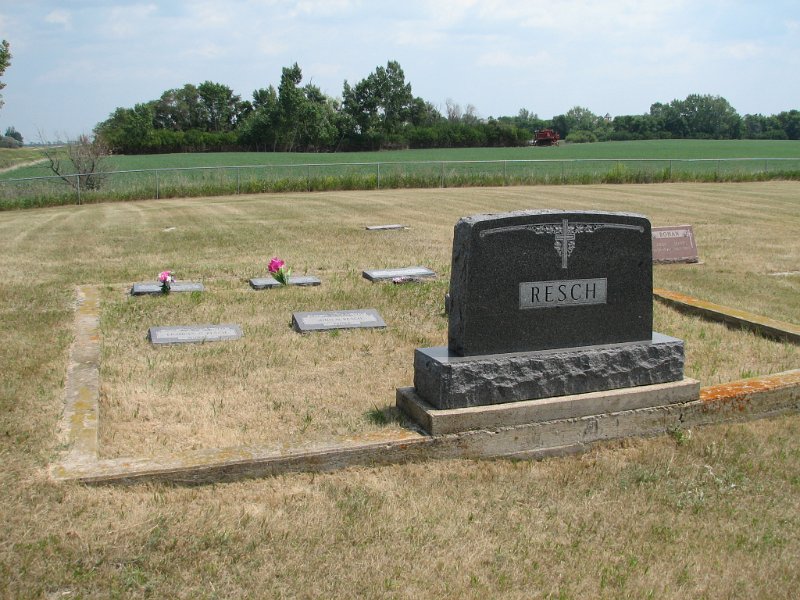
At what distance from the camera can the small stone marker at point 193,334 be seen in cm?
745

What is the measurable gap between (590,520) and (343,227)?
A: 526 inches

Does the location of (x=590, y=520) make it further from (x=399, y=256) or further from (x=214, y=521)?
(x=399, y=256)

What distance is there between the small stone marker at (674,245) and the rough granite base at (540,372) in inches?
288

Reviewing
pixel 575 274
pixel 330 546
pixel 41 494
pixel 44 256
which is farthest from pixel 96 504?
pixel 44 256

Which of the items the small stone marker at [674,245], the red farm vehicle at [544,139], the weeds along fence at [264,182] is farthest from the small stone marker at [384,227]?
the red farm vehicle at [544,139]

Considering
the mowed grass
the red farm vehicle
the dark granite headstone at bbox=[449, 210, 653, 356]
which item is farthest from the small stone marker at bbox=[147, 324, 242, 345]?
the red farm vehicle

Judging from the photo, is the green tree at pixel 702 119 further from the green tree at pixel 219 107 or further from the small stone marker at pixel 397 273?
the small stone marker at pixel 397 273

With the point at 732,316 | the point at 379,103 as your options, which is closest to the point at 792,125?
the point at 379,103

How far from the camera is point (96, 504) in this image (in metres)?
4.01

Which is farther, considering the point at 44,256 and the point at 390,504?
the point at 44,256

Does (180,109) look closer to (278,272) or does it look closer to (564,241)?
(278,272)

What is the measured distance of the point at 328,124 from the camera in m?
79.4

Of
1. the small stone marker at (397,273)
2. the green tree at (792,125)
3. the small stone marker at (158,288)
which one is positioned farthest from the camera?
the green tree at (792,125)

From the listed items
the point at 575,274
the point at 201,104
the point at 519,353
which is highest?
the point at 201,104
